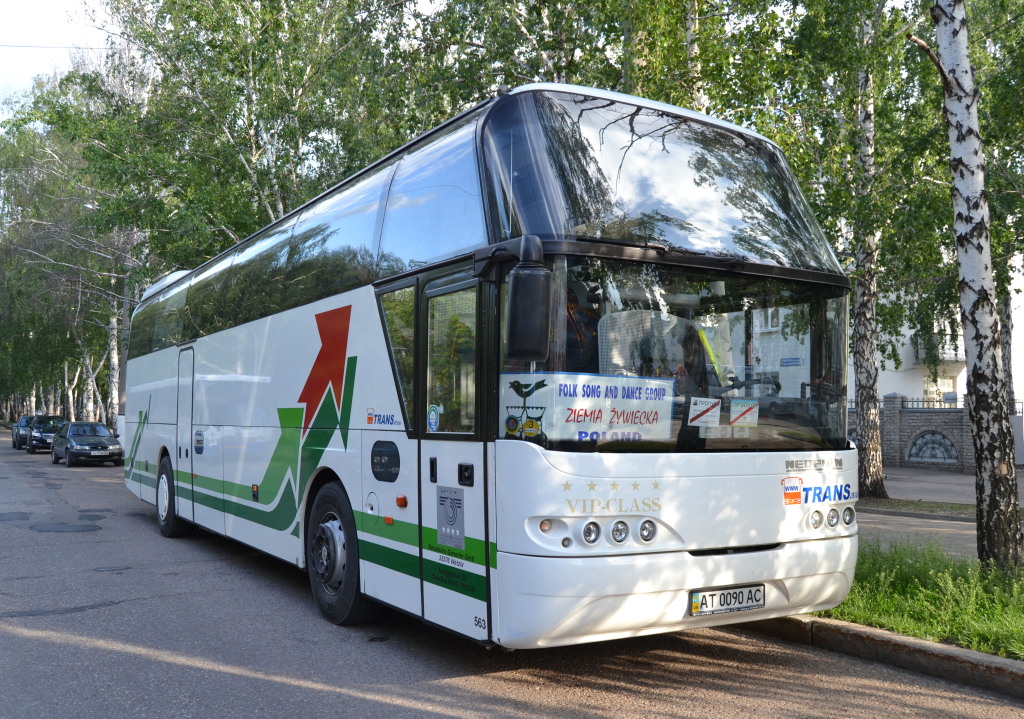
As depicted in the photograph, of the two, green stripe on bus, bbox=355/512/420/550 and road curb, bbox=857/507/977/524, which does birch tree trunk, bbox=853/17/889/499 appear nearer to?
road curb, bbox=857/507/977/524

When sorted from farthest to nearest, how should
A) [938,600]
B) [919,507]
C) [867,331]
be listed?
[867,331] → [919,507] → [938,600]

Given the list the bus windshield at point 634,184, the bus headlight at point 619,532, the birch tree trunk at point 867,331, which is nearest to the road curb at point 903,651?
the bus headlight at point 619,532

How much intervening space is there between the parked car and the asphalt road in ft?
109

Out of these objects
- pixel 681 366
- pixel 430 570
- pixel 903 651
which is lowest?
pixel 903 651

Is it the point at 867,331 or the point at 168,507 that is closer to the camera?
the point at 168,507

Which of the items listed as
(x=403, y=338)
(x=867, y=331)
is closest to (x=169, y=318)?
(x=403, y=338)

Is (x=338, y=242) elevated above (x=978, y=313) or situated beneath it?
elevated above

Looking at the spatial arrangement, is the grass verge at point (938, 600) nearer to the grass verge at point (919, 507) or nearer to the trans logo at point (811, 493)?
the trans logo at point (811, 493)

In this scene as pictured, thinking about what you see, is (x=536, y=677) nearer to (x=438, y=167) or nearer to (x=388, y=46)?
(x=438, y=167)

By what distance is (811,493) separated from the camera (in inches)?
228

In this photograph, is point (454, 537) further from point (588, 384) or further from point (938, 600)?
point (938, 600)

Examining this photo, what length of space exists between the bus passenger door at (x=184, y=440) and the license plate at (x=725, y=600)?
25.9 ft

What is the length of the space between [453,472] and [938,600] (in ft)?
12.0

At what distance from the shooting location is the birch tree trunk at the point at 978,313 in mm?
7148
